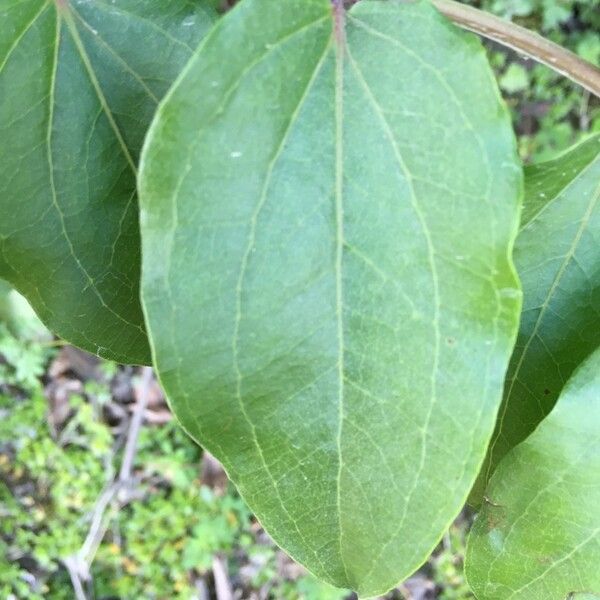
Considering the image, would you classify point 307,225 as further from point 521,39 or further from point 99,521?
point 99,521

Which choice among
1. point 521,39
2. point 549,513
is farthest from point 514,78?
point 549,513

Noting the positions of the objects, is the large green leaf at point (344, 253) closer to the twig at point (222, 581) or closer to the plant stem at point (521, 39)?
the plant stem at point (521, 39)

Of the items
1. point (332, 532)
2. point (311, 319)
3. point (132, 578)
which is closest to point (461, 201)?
point (311, 319)

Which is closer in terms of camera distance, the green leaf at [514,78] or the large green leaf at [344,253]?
the large green leaf at [344,253]

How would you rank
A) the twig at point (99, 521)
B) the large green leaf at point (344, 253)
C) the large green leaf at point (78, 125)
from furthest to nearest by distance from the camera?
the twig at point (99, 521)
the large green leaf at point (78, 125)
the large green leaf at point (344, 253)

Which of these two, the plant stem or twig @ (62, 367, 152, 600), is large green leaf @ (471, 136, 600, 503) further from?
twig @ (62, 367, 152, 600)

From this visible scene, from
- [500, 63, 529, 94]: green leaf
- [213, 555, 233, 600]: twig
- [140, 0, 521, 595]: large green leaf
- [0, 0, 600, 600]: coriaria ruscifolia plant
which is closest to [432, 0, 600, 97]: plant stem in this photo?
[0, 0, 600, 600]: coriaria ruscifolia plant

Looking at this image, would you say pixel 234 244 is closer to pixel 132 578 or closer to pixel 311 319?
pixel 311 319

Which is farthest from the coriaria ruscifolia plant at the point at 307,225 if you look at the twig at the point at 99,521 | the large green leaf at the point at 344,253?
the twig at the point at 99,521
